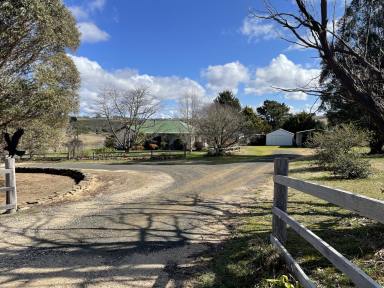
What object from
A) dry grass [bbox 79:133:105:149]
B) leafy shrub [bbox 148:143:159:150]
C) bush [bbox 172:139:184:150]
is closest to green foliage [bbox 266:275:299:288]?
leafy shrub [bbox 148:143:159:150]

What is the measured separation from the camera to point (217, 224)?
7.66 metres

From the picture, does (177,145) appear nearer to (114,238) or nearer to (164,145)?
(164,145)

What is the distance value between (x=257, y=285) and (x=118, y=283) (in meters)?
1.53

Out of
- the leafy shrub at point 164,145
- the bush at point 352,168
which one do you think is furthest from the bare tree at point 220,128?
the bush at point 352,168

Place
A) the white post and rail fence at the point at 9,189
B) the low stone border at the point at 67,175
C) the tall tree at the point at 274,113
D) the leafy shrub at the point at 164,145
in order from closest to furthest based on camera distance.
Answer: the white post and rail fence at the point at 9,189, the low stone border at the point at 67,175, the leafy shrub at the point at 164,145, the tall tree at the point at 274,113

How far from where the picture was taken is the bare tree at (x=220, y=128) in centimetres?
3584

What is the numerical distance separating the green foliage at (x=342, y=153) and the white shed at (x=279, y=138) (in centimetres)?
4975

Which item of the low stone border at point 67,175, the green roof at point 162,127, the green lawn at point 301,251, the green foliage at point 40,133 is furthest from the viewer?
the green roof at point 162,127

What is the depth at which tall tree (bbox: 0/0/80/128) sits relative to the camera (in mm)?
12422

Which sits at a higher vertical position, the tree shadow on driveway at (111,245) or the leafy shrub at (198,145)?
the leafy shrub at (198,145)

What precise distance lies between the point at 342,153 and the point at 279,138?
54.8 m

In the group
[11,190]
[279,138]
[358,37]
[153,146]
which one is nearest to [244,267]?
[358,37]

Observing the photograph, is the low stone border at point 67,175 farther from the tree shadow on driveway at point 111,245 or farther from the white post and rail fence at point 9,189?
the tree shadow on driveway at point 111,245

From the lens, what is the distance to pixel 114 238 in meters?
6.43
